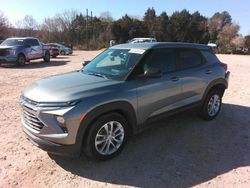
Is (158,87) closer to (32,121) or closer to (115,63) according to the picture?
(115,63)

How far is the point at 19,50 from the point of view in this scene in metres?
18.4

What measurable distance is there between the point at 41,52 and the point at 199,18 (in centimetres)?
4048

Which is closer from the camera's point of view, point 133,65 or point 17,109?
point 133,65

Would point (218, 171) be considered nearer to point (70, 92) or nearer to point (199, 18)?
point (70, 92)

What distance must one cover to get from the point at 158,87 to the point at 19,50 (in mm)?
15562

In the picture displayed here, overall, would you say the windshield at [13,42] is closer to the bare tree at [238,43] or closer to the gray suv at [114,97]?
the gray suv at [114,97]

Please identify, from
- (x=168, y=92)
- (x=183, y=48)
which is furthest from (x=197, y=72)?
(x=168, y=92)

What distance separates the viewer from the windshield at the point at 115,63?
15.7 feet

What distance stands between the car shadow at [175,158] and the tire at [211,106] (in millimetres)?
240

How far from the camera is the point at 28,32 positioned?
61.4 m

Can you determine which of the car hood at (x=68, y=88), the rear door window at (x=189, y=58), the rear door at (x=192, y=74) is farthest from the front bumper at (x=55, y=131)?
the rear door window at (x=189, y=58)

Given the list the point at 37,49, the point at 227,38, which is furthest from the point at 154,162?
the point at 227,38

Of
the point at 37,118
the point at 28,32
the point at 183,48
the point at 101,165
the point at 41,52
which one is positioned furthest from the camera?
the point at 28,32

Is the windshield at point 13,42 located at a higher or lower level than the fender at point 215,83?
higher
